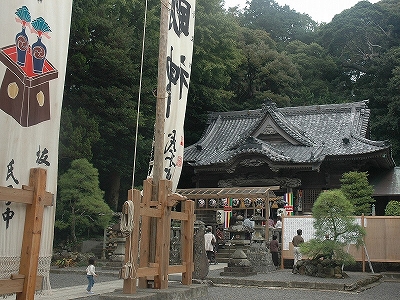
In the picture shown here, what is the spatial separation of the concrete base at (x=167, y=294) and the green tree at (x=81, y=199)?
395 inches

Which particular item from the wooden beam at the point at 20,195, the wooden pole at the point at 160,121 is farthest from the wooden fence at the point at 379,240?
the wooden beam at the point at 20,195

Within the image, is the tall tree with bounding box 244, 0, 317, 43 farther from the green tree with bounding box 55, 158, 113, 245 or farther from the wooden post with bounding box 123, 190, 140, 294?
the wooden post with bounding box 123, 190, 140, 294

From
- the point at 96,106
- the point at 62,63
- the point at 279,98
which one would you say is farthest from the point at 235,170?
the point at 62,63

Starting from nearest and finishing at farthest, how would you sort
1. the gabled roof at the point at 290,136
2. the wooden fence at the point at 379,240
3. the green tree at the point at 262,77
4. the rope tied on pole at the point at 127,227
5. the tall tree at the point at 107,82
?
1. the rope tied on pole at the point at 127,227
2. the wooden fence at the point at 379,240
3. the tall tree at the point at 107,82
4. the gabled roof at the point at 290,136
5. the green tree at the point at 262,77

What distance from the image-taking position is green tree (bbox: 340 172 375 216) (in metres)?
20.0

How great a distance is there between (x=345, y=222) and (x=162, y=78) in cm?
749

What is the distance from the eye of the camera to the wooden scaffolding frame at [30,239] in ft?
13.2

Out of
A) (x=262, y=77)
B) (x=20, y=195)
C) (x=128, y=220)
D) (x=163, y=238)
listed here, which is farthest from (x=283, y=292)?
(x=262, y=77)

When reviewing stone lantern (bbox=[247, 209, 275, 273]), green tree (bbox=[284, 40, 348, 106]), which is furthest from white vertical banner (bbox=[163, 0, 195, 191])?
green tree (bbox=[284, 40, 348, 106])

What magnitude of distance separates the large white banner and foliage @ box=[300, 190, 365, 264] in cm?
612

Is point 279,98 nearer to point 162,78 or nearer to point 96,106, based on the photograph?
point 96,106

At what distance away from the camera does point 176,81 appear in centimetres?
766

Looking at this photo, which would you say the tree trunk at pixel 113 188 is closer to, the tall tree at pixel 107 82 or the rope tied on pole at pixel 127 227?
the tall tree at pixel 107 82

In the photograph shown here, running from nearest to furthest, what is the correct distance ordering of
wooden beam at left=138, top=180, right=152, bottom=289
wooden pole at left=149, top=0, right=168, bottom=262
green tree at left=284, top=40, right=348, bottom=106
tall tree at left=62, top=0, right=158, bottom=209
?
wooden beam at left=138, top=180, right=152, bottom=289
wooden pole at left=149, top=0, right=168, bottom=262
tall tree at left=62, top=0, right=158, bottom=209
green tree at left=284, top=40, right=348, bottom=106
